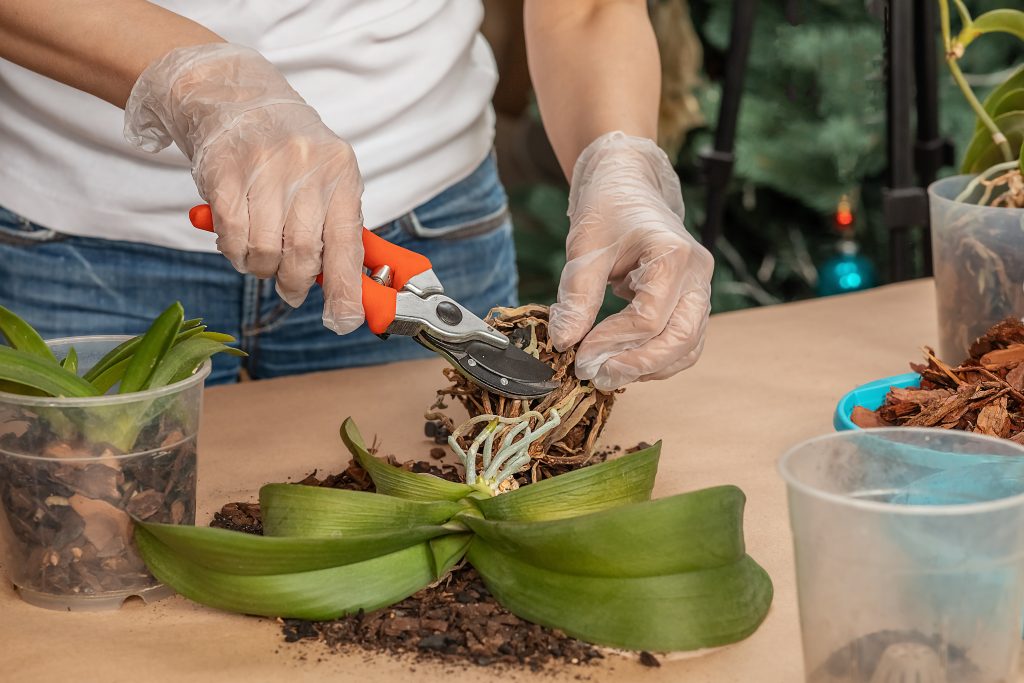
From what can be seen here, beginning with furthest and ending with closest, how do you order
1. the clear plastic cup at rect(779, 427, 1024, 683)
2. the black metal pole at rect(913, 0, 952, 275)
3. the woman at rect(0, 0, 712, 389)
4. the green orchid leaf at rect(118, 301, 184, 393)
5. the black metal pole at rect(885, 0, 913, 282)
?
1. the black metal pole at rect(913, 0, 952, 275)
2. the black metal pole at rect(885, 0, 913, 282)
3. the woman at rect(0, 0, 712, 389)
4. the green orchid leaf at rect(118, 301, 184, 393)
5. the clear plastic cup at rect(779, 427, 1024, 683)

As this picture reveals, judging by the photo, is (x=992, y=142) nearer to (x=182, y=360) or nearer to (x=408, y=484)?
(x=408, y=484)

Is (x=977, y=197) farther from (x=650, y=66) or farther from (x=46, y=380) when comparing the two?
(x=46, y=380)

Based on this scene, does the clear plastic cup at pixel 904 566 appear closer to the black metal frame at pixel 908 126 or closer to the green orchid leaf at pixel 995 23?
the green orchid leaf at pixel 995 23

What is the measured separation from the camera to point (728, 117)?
1723 millimetres

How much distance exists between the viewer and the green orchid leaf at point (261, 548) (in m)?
0.69

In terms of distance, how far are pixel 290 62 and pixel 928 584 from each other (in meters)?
0.84

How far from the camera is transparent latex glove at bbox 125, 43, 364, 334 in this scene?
843mm

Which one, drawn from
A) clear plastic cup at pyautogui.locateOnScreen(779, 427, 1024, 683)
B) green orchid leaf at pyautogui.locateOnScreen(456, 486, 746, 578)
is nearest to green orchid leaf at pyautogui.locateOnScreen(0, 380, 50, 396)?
green orchid leaf at pyautogui.locateOnScreen(456, 486, 746, 578)

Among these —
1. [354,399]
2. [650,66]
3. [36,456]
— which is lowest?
[354,399]

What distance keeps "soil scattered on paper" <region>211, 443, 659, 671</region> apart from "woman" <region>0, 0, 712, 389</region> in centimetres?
23

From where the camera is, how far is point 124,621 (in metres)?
0.74

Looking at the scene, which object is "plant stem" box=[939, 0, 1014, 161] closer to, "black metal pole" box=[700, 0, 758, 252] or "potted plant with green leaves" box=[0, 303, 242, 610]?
"black metal pole" box=[700, 0, 758, 252]

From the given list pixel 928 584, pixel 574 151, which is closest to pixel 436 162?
pixel 574 151

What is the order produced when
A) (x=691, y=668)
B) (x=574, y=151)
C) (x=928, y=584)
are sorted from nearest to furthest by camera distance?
(x=928, y=584)
(x=691, y=668)
(x=574, y=151)
